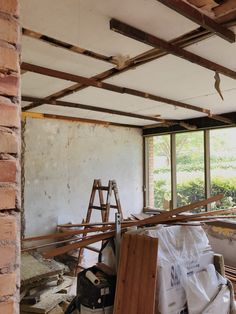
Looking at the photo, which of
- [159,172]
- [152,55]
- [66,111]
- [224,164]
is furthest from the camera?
[159,172]

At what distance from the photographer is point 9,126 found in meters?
0.92

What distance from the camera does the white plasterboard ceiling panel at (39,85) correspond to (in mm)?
2941

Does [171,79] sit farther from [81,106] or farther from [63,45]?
[81,106]

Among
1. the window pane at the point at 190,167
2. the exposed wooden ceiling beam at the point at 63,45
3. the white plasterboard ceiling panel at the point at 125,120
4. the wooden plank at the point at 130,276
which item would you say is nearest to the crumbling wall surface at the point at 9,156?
the exposed wooden ceiling beam at the point at 63,45

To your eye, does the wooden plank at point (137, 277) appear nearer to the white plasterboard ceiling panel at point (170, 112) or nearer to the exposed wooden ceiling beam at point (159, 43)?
the exposed wooden ceiling beam at point (159, 43)

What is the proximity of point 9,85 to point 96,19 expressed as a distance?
1.08 metres

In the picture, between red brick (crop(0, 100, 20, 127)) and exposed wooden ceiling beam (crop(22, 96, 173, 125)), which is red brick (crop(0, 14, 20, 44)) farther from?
exposed wooden ceiling beam (crop(22, 96, 173, 125))

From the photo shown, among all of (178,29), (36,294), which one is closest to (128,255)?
(178,29)

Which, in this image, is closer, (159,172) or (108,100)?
(108,100)

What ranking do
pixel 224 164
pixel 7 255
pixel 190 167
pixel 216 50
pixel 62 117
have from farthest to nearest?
pixel 190 167 < pixel 62 117 < pixel 224 164 < pixel 216 50 < pixel 7 255

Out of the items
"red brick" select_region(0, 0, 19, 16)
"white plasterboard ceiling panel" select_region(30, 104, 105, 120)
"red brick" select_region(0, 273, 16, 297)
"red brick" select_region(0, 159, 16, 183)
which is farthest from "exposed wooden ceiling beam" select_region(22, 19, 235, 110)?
"red brick" select_region(0, 273, 16, 297)

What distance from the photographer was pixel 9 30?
92 cm

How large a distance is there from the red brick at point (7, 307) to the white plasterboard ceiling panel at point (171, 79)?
6.85 ft

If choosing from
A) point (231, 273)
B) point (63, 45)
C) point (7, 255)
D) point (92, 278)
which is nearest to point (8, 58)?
point (7, 255)
